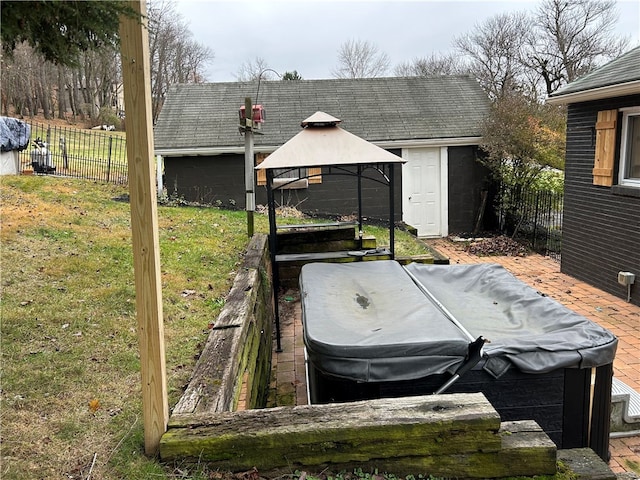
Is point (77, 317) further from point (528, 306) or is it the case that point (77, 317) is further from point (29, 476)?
point (528, 306)

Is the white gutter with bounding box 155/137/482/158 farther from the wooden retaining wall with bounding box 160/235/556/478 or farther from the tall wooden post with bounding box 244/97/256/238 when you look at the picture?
the wooden retaining wall with bounding box 160/235/556/478

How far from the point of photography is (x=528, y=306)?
12.0 ft

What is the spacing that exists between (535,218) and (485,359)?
32.5ft

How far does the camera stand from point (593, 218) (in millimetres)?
8359

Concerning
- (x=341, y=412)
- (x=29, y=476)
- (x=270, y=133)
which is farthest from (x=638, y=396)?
(x=270, y=133)

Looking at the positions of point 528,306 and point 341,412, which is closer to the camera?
point 341,412

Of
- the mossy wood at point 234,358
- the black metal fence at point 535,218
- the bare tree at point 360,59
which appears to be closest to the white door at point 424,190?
the black metal fence at point 535,218

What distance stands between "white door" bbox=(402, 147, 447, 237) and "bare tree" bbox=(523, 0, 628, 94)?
1923 centimetres

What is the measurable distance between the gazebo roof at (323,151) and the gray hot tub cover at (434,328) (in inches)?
64.7

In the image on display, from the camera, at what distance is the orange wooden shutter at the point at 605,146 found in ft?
24.8

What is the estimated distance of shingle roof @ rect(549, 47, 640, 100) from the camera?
7009 millimetres

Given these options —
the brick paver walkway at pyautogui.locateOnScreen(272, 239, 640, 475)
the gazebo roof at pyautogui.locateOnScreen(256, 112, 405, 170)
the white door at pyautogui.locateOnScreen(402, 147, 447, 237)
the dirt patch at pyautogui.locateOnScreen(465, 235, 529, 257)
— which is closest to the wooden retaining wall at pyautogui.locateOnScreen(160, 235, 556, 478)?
the brick paver walkway at pyautogui.locateOnScreen(272, 239, 640, 475)

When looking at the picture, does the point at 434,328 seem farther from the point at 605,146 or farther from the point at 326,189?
the point at 326,189

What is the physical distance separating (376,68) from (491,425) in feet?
137
